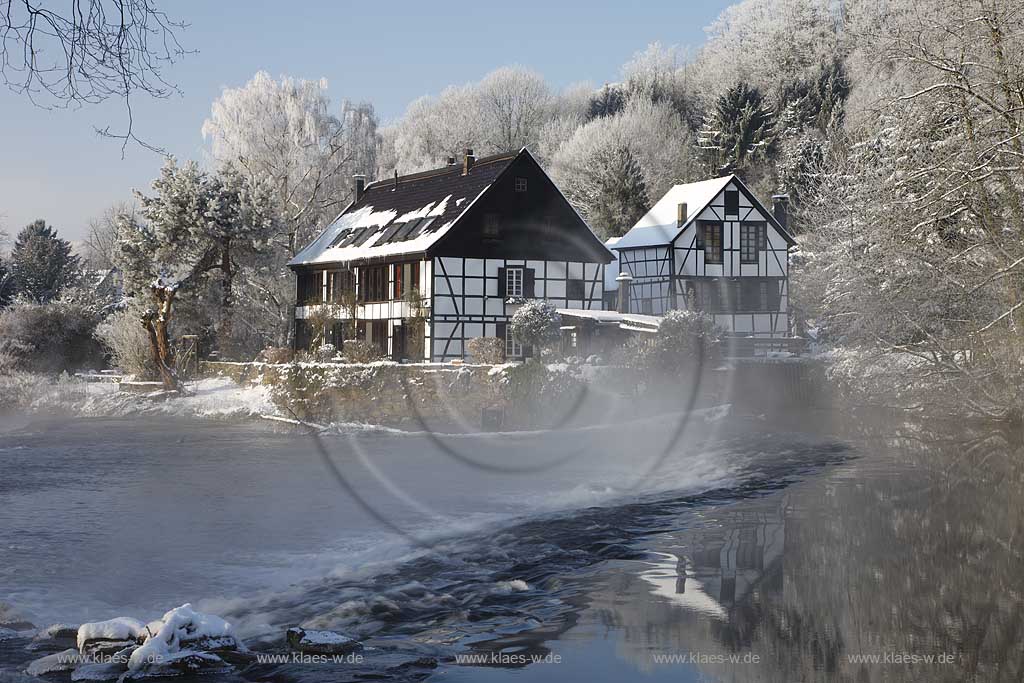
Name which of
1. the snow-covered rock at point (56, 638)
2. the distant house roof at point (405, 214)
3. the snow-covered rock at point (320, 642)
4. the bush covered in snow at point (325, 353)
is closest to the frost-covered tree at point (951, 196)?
the snow-covered rock at point (320, 642)

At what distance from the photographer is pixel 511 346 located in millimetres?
39938

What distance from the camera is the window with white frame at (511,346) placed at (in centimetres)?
3908

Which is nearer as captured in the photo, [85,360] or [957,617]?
[957,617]

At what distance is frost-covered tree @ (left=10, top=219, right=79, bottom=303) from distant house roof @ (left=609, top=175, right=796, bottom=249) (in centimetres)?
2835

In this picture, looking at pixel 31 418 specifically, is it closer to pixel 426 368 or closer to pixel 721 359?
pixel 426 368

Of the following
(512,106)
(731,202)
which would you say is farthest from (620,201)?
(512,106)

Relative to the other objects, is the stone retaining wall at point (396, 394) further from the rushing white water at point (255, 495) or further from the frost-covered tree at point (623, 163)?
the frost-covered tree at point (623, 163)

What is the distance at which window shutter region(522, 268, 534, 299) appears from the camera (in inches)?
1624

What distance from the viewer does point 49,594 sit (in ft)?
38.3

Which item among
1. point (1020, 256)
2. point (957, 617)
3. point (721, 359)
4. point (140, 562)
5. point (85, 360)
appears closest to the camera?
point (957, 617)

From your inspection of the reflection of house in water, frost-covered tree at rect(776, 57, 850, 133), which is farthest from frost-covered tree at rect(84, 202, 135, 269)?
the reflection of house in water

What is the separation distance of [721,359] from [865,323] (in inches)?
301

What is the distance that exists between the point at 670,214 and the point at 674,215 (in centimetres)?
62

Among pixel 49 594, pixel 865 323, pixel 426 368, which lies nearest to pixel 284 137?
pixel 426 368
